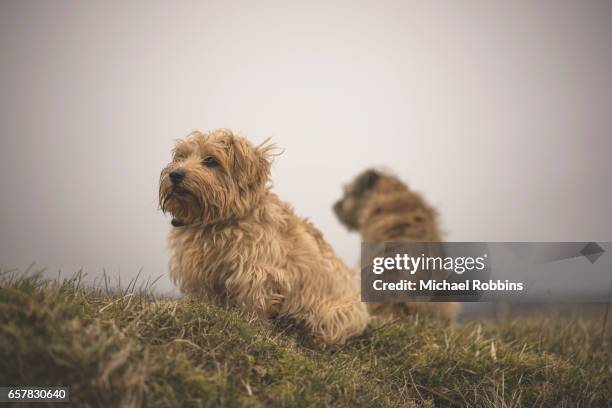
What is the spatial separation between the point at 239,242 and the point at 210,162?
0.74 m

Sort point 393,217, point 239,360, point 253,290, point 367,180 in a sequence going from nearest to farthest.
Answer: point 239,360 < point 253,290 < point 393,217 < point 367,180

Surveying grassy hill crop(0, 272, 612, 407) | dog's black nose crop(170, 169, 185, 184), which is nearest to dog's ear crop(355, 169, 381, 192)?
grassy hill crop(0, 272, 612, 407)

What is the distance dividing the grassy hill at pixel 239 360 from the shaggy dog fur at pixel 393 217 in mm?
1084

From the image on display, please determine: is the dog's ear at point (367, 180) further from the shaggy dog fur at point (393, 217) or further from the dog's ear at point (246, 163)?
the dog's ear at point (246, 163)

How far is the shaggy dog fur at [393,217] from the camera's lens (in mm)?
6008

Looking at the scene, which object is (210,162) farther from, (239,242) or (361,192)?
(361,192)

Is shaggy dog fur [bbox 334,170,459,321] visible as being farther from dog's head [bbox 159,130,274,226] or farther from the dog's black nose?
the dog's black nose

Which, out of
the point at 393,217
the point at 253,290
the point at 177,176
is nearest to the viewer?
the point at 177,176

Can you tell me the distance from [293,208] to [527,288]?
343 centimetres

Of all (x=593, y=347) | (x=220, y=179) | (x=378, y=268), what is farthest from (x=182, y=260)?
(x=593, y=347)

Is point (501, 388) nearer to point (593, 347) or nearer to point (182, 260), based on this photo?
point (593, 347)

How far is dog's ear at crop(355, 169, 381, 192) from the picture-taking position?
912 centimetres

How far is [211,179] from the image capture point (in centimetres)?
347

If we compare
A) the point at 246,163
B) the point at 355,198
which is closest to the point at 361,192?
the point at 355,198
